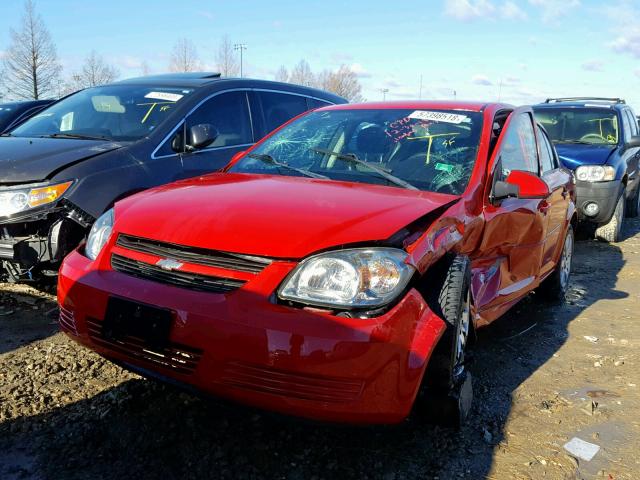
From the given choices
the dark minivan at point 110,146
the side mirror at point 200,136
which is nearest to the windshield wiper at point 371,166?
the side mirror at point 200,136

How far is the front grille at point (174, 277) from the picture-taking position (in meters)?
2.21

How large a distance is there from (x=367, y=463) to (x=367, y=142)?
1.86 metres

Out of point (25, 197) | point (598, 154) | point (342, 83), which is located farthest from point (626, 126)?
point (342, 83)

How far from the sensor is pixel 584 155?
24.2 ft

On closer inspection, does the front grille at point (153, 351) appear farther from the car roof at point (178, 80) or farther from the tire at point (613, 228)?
the tire at point (613, 228)

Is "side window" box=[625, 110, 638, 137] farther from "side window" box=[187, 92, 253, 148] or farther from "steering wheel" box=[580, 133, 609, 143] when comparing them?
"side window" box=[187, 92, 253, 148]

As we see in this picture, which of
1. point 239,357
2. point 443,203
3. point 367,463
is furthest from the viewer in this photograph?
point 443,203

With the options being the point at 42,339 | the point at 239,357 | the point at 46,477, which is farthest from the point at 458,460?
the point at 42,339

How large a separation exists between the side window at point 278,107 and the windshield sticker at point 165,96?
0.96 metres

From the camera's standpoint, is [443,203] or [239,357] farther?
[443,203]

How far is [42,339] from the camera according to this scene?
3547 millimetres

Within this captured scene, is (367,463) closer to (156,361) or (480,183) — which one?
A: (156,361)

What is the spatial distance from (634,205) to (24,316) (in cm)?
953

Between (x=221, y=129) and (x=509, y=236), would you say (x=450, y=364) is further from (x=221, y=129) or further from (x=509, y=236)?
(x=221, y=129)
